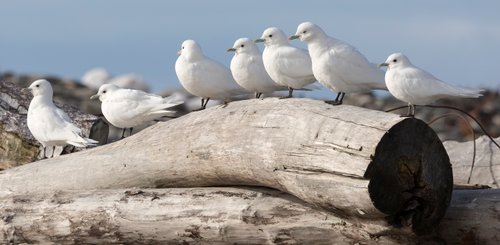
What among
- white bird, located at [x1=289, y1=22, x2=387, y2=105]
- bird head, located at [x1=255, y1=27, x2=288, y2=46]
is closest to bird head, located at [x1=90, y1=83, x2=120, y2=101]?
bird head, located at [x1=255, y1=27, x2=288, y2=46]

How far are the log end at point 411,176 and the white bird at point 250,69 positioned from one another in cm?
272

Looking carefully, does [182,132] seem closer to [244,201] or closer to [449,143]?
[244,201]

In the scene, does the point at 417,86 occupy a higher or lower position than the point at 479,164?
higher

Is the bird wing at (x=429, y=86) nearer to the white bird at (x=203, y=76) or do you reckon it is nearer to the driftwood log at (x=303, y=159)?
the driftwood log at (x=303, y=159)

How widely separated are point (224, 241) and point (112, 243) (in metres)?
1.17

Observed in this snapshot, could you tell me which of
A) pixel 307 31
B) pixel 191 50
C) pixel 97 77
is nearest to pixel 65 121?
pixel 191 50

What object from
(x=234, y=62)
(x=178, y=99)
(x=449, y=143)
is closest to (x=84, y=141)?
(x=178, y=99)

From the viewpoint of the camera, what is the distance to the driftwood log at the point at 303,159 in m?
8.18

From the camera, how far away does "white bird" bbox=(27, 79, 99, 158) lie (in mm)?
11438

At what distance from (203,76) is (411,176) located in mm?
3408

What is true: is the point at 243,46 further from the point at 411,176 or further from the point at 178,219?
the point at 411,176

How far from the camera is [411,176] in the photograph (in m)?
8.34

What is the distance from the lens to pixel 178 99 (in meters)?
11.1

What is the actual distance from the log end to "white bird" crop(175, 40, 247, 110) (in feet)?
10.5
